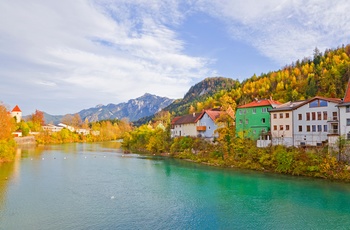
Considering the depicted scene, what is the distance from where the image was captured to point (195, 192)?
2378cm

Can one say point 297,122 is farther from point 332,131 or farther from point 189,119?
point 189,119

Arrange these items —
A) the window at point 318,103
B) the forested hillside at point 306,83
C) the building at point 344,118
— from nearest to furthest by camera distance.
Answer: the building at point 344,118, the window at point 318,103, the forested hillside at point 306,83

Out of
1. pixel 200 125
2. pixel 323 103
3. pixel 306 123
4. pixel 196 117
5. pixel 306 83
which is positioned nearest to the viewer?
pixel 323 103

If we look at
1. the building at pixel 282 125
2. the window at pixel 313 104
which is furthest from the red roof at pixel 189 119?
the window at pixel 313 104

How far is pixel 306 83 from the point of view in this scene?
234ft

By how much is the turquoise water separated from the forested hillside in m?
21.0

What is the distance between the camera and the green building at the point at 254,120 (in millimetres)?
37812

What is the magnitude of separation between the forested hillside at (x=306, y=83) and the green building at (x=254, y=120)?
5199 mm

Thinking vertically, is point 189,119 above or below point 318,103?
below

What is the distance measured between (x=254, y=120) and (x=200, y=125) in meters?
13.1

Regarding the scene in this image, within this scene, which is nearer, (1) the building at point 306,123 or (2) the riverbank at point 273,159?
(2) the riverbank at point 273,159

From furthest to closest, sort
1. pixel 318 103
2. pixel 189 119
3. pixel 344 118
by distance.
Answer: pixel 189 119
pixel 318 103
pixel 344 118

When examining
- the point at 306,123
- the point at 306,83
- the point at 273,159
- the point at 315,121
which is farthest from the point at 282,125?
the point at 306,83

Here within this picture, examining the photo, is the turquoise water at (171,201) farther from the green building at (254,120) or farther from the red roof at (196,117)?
the red roof at (196,117)
